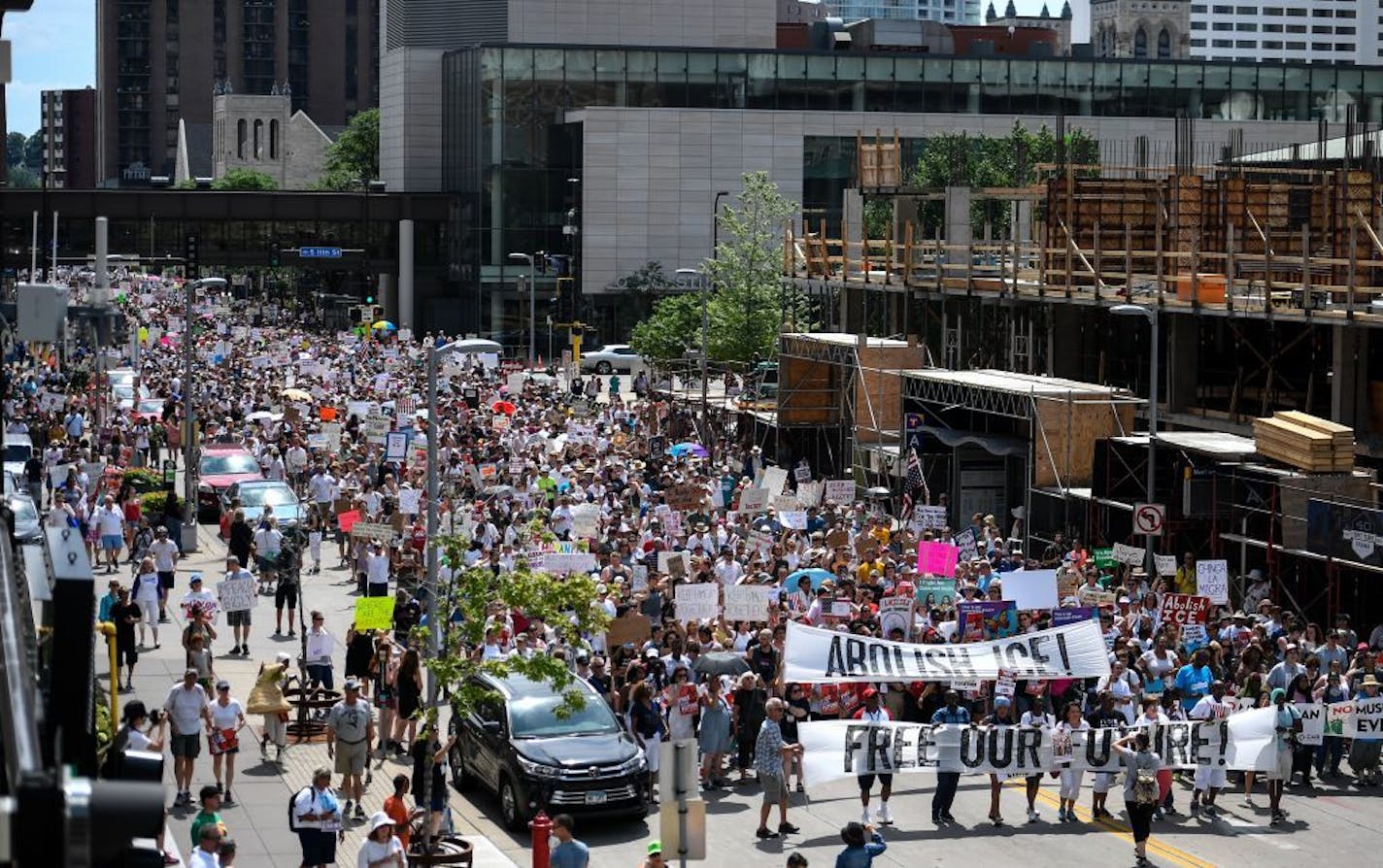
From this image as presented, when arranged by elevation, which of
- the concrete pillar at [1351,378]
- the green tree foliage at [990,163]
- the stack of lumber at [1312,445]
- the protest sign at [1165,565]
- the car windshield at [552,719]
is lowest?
the car windshield at [552,719]

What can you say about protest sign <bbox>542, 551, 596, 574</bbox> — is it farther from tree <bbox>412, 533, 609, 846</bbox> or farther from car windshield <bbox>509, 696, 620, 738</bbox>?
car windshield <bbox>509, 696, 620, 738</bbox>

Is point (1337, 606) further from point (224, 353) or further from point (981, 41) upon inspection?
point (981, 41)

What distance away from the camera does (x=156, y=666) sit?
27188 millimetres

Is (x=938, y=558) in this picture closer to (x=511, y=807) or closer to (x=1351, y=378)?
(x=511, y=807)

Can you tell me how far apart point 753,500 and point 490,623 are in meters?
17.9

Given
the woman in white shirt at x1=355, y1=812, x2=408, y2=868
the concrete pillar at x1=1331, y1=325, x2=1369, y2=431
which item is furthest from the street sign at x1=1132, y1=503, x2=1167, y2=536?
the woman in white shirt at x1=355, y1=812, x2=408, y2=868

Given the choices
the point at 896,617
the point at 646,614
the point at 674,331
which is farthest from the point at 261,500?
the point at 674,331

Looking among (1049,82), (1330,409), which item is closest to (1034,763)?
(1330,409)

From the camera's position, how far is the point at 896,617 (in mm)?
25062

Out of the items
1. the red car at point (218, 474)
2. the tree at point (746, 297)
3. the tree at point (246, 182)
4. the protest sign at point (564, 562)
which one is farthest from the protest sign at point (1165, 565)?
the tree at point (246, 182)

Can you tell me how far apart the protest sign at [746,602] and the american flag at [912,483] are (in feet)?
41.7

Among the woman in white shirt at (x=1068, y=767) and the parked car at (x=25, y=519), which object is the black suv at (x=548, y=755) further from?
the parked car at (x=25, y=519)

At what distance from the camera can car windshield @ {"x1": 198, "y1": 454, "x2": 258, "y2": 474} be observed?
4312 cm

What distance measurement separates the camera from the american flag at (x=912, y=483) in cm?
3825
